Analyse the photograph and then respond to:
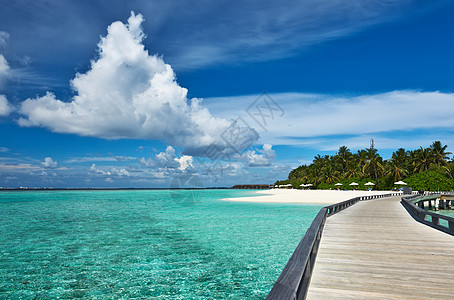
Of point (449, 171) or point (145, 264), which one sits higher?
point (449, 171)

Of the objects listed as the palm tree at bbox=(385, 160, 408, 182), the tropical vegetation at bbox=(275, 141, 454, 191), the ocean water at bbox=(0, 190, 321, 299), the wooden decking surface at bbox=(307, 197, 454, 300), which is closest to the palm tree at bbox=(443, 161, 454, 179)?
the tropical vegetation at bbox=(275, 141, 454, 191)

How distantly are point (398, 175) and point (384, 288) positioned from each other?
3026 inches

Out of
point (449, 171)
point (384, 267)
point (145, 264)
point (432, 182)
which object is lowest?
point (145, 264)

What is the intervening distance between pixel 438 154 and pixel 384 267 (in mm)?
76075

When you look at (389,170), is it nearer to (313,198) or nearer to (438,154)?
(438,154)

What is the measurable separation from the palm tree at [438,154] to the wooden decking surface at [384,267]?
70.3 metres

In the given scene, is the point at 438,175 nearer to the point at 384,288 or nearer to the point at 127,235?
the point at 127,235

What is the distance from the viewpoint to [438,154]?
6700cm

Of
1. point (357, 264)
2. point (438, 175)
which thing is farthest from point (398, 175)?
point (357, 264)

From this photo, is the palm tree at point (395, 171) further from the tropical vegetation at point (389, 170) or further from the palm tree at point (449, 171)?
the palm tree at point (449, 171)

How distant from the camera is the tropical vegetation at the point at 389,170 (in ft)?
191

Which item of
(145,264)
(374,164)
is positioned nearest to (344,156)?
(374,164)

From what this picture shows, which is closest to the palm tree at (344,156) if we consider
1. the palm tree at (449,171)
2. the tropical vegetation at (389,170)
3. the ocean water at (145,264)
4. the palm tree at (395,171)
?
the tropical vegetation at (389,170)

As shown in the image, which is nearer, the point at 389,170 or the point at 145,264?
the point at 145,264
